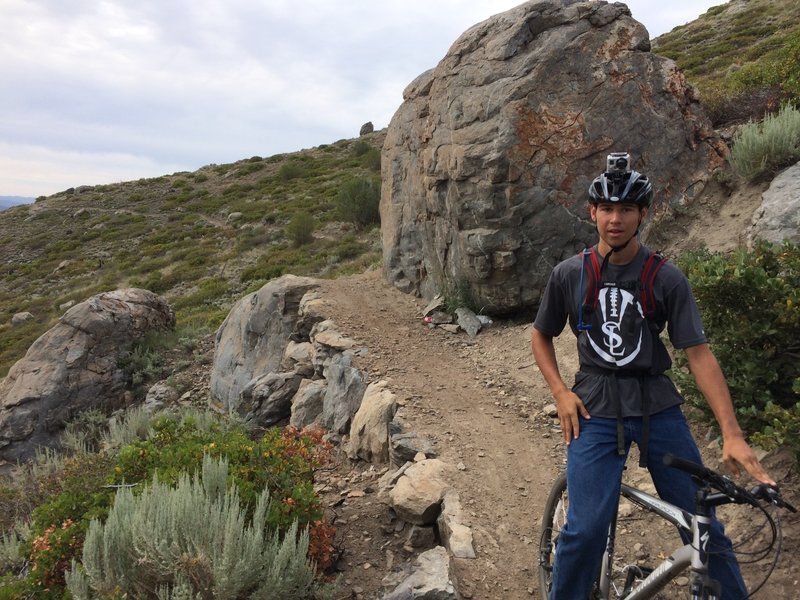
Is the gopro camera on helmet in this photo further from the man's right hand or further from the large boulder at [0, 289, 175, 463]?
the large boulder at [0, 289, 175, 463]

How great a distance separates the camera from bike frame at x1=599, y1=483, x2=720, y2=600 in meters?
2.07

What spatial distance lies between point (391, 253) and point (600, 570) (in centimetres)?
897

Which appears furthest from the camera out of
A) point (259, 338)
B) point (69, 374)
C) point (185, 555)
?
point (69, 374)

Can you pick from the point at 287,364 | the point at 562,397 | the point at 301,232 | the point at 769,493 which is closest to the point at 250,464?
the point at 562,397

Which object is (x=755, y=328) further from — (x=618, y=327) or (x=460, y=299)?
(x=460, y=299)

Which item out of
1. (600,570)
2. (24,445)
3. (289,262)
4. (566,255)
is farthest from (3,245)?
(600,570)

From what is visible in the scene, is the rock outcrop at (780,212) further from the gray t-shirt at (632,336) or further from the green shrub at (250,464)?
the green shrub at (250,464)

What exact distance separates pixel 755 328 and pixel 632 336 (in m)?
2.17

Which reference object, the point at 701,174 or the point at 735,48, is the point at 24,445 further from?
the point at 735,48

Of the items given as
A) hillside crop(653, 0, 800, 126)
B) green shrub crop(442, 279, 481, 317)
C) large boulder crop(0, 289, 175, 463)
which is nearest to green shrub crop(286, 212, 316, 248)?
large boulder crop(0, 289, 175, 463)

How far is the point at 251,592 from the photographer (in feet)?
11.5

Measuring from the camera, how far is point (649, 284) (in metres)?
2.51

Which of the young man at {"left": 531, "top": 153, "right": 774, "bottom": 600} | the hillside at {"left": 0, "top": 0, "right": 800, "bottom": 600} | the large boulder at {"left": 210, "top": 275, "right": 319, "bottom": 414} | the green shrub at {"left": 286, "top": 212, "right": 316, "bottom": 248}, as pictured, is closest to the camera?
the young man at {"left": 531, "top": 153, "right": 774, "bottom": 600}

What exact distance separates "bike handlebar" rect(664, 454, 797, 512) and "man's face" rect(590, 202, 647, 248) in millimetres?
993
